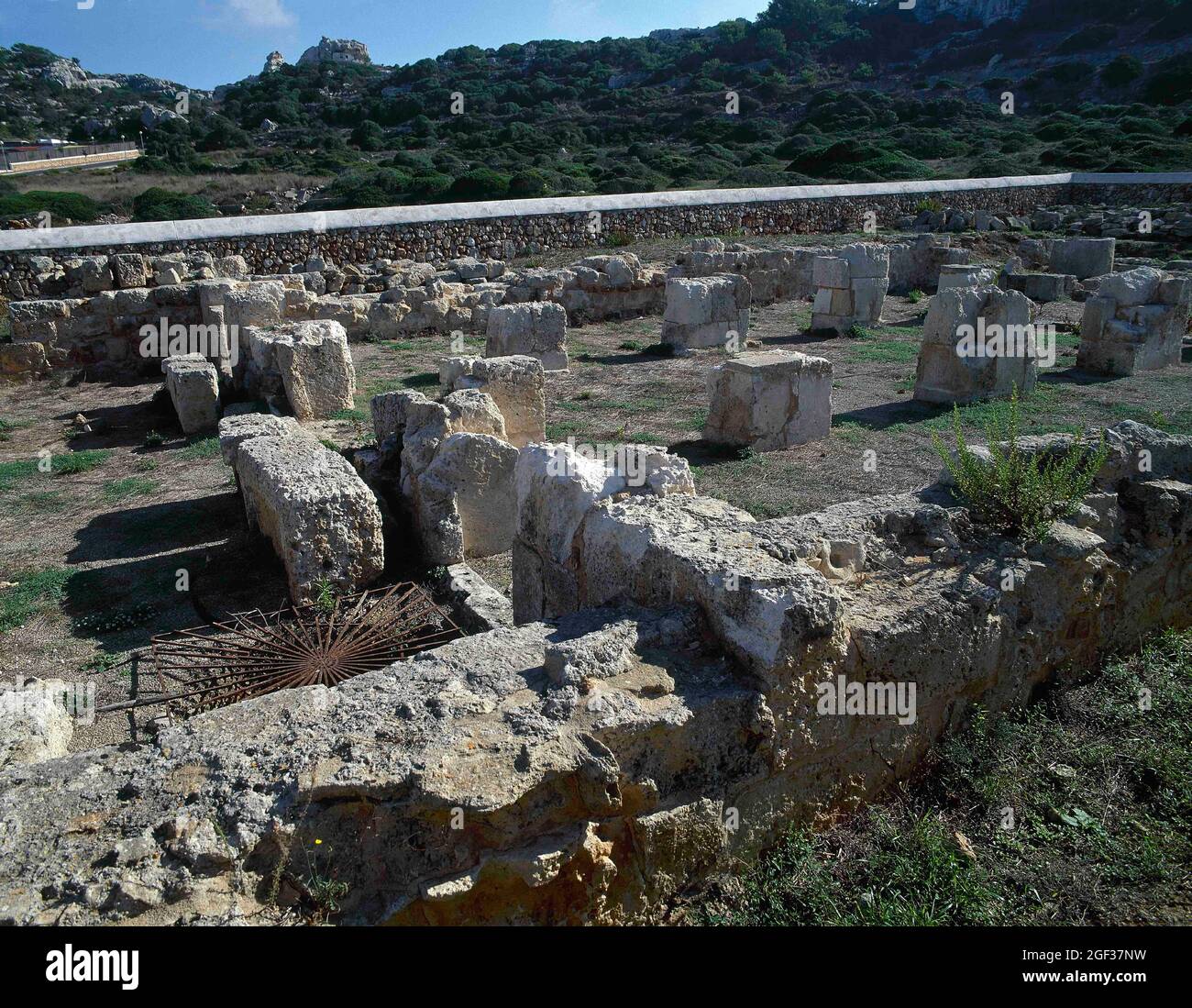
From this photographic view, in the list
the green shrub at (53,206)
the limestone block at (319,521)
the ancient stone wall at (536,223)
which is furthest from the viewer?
the green shrub at (53,206)

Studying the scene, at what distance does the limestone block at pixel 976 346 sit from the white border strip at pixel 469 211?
11.9 metres

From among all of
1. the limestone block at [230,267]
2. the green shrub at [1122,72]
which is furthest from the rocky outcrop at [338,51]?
the limestone block at [230,267]

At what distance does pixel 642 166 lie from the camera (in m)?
34.1

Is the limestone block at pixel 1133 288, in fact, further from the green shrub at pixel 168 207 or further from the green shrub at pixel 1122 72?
the green shrub at pixel 1122 72

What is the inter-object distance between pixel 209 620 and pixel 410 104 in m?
51.9

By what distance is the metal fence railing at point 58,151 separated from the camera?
129 feet

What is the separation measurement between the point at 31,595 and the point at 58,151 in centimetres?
4629

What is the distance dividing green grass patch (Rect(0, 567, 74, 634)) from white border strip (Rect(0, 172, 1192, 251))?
10.7 metres

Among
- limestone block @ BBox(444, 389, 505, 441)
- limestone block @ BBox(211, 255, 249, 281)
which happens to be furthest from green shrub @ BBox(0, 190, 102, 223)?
limestone block @ BBox(444, 389, 505, 441)

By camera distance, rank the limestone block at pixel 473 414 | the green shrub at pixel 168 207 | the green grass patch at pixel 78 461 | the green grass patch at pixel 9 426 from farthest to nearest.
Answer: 1. the green shrub at pixel 168 207
2. the green grass patch at pixel 9 426
3. the green grass patch at pixel 78 461
4. the limestone block at pixel 473 414

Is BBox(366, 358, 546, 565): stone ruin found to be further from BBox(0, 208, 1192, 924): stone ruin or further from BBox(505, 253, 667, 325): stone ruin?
BBox(505, 253, 667, 325): stone ruin

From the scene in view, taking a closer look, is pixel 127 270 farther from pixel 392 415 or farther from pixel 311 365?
pixel 392 415

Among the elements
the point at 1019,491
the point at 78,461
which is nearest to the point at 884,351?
the point at 1019,491

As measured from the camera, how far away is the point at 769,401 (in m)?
8.74
